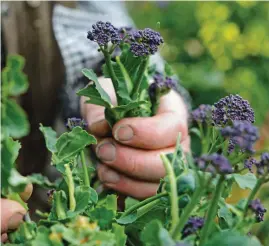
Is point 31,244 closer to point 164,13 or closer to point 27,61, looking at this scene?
point 27,61

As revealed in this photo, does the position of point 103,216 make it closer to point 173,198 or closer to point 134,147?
point 173,198

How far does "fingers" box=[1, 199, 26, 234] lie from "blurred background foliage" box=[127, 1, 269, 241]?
141cm

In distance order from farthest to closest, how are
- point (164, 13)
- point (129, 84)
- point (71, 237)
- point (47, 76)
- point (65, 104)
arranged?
1. point (164, 13)
2. point (47, 76)
3. point (65, 104)
4. point (129, 84)
5. point (71, 237)

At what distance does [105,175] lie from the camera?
55cm

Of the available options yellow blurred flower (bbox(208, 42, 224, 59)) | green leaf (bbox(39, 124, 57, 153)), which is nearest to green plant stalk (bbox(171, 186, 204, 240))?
green leaf (bbox(39, 124, 57, 153))

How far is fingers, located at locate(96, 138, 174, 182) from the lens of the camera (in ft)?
1.91

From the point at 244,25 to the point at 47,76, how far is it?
97 cm

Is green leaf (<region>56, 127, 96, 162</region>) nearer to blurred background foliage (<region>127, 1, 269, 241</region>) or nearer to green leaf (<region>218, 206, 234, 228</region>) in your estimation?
green leaf (<region>218, 206, 234, 228</region>)

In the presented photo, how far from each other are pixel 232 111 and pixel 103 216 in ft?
0.36

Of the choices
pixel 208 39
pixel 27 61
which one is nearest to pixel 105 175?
pixel 27 61

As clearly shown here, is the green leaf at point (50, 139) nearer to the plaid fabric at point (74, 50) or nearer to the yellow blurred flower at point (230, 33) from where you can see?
the plaid fabric at point (74, 50)

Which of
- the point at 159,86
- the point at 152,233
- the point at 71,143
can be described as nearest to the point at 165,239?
the point at 152,233

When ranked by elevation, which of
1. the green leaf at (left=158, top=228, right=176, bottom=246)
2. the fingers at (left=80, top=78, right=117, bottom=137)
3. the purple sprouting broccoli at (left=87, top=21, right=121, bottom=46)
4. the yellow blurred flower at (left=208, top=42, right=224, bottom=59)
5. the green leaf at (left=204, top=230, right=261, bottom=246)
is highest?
the purple sprouting broccoli at (left=87, top=21, right=121, bottom=46)

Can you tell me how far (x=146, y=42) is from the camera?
427 millimetres
